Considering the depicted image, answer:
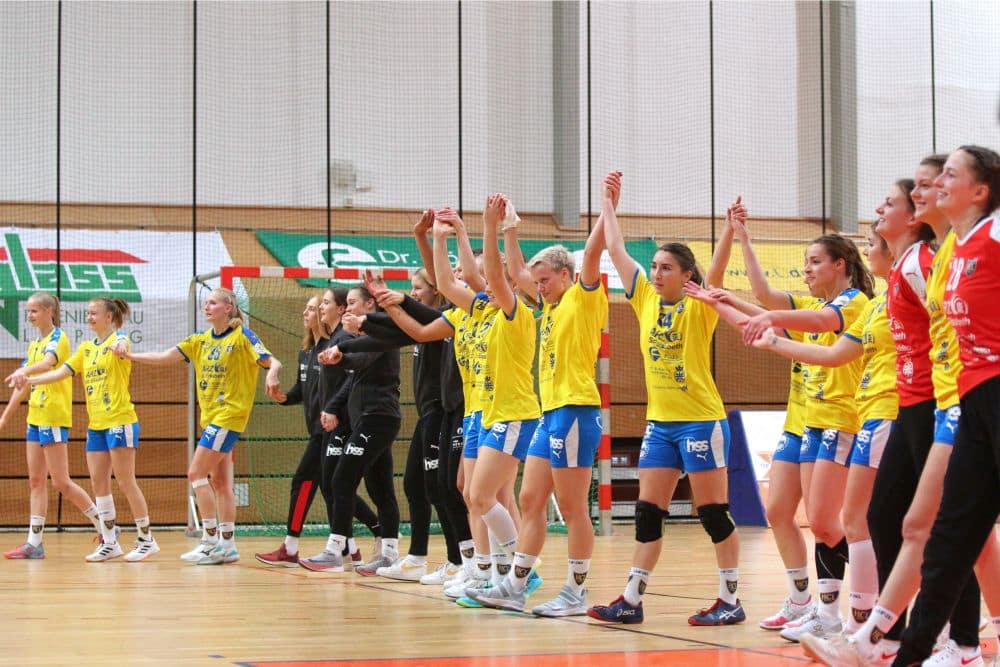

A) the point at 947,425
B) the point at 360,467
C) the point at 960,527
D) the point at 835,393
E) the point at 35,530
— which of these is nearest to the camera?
the point at 960,527

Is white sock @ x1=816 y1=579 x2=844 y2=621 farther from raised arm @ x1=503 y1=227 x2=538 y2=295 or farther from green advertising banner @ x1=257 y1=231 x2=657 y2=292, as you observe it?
green advertising banner @ x1=257 y1=231 x2=657 y2=292

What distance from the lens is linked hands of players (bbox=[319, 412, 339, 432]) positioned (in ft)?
25.6

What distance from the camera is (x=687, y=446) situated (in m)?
5.14

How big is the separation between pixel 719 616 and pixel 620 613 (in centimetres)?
43

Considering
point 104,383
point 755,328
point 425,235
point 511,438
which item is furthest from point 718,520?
point 104,383

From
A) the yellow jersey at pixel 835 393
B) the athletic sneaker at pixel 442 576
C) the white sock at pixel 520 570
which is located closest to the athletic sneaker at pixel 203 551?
the athletic sneaker at pixel 442 576

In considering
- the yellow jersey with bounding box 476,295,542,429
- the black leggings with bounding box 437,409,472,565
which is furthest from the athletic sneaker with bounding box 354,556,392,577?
the yellow jersey with bounding box 476,295,542,429

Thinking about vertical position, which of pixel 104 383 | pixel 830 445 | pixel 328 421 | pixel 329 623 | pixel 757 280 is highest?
pixel 757 280

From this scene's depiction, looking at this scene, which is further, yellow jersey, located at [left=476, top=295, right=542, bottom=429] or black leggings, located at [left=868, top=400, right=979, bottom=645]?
yellow jersey, located at [left=476, top=295, right=542, bottom=429]

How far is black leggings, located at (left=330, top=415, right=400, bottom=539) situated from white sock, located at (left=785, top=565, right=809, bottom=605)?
3.10 metres

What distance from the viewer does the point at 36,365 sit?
8.81 meters

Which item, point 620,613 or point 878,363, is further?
point 620,613

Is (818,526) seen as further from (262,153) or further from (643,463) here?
(262,153)

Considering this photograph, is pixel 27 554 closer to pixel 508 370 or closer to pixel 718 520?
pixel 508 370
